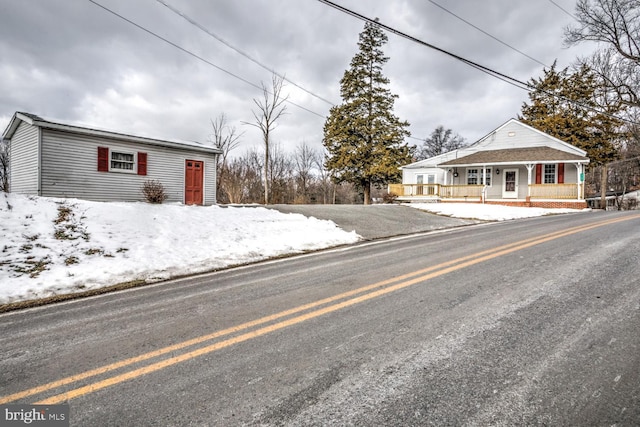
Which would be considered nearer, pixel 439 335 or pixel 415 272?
pixel 439 335

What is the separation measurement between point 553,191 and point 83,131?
89.8 ft

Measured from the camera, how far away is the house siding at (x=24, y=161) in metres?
12.2

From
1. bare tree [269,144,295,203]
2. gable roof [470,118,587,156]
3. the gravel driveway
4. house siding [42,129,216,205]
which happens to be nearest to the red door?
house siding [42,129,216,205]

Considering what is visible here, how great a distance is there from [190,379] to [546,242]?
766cm

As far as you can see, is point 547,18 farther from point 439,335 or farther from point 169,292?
point 169,292

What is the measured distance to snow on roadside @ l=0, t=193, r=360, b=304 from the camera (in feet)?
17.5

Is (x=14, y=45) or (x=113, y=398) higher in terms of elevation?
(x=14, y=45)

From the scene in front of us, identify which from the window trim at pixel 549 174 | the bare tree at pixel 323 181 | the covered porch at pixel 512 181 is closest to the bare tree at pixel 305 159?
the bare tree at pixel 323 181

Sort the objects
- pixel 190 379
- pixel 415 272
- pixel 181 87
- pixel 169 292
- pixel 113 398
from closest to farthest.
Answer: pixel 113 398 < pixel 190 379 < pixel 169 292 < pixel 415 272 < pixel 181 87

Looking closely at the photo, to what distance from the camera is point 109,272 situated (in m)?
5.59

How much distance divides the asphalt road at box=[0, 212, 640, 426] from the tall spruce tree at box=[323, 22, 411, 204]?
23.2m

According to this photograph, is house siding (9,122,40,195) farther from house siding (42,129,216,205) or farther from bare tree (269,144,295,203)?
bare tree (269,144,295,203)

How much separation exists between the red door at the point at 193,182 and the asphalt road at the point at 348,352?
12.0 m

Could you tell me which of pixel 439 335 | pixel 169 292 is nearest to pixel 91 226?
pixel 169 292
